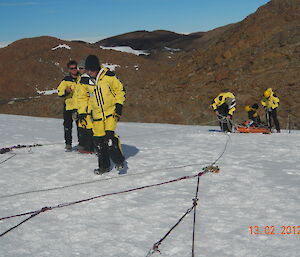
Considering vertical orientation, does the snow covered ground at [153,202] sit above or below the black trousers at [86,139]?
below

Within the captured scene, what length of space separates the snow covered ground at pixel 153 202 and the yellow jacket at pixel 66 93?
1.06 meters

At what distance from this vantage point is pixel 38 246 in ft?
12.3

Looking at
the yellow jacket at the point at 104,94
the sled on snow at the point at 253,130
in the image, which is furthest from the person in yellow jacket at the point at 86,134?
the sled on snow at the point at 253,130

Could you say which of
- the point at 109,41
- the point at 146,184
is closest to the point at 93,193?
the point at 146,184

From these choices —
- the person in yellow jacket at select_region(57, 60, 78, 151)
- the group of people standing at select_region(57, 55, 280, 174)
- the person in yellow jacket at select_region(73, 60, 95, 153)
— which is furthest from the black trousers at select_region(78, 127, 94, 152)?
the person in yellow jacket at select_region(57, 60, 78, 151)

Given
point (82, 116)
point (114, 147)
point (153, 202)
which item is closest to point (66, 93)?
point (82, 116)

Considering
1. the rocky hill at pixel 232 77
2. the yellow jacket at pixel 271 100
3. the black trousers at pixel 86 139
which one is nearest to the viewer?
the black trousers at pixel 86 139

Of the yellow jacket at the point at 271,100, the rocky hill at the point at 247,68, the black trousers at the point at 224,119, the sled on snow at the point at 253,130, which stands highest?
the rocky hill at the point at 247,68

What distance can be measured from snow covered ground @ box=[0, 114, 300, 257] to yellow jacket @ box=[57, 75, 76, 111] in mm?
1056

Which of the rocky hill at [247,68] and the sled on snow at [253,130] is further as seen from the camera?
the rocky hill at [247,68]

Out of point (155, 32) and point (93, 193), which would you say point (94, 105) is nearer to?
point (93, 193)

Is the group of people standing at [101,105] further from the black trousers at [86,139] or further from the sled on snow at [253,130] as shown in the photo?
the sled on snow at [253,130]

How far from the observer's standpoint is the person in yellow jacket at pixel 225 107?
1136 centimetres

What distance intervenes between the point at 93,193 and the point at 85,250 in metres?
1.77
